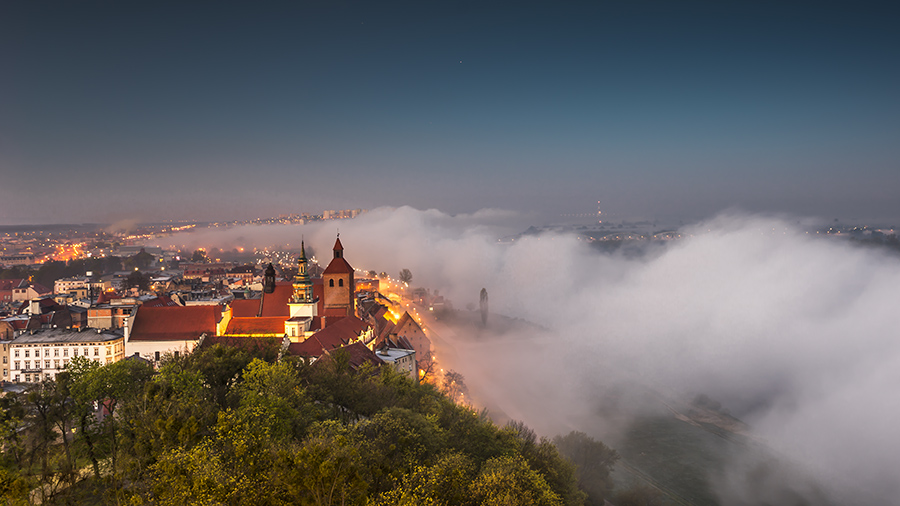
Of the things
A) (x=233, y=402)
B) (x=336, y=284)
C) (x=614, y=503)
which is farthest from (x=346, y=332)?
(x=614, y=503)

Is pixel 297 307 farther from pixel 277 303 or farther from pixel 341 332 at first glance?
pixel 341 332

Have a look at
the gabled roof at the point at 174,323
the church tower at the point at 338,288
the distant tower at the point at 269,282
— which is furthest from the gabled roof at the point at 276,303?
the gabled roof at the point at 174,323

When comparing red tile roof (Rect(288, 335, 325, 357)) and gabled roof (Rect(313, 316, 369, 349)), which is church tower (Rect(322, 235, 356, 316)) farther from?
red tile roof (Rect(288, 335, 325, 357))

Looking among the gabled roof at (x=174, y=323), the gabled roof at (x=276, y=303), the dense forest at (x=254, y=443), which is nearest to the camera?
the dense forest at (x=254, y=443)

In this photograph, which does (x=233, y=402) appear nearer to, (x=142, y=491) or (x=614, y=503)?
(x=142, y=491)

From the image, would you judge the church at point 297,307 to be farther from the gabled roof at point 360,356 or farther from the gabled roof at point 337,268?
the gabled roof at point 360,356

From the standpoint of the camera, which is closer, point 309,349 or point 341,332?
point 309,349

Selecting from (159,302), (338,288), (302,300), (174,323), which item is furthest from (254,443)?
(159,302)
